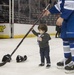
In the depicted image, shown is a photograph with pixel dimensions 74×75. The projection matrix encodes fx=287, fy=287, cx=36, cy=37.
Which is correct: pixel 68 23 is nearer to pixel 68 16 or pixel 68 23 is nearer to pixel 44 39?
pixel 68 16

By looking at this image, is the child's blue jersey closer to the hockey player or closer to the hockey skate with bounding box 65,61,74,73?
the hockey player

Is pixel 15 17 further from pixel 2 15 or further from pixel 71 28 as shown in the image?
pixel 71 28

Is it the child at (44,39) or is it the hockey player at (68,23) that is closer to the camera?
the hockey player at (68,23)

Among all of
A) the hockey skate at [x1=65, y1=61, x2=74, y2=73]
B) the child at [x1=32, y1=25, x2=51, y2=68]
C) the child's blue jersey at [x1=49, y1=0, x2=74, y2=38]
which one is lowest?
the hockey skate at [x1=65, y1=61, x2=74, y2=73]

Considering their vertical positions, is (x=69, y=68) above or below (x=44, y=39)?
below

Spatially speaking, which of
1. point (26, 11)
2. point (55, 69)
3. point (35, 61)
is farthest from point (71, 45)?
point (26, 11)

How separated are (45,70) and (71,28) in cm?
64

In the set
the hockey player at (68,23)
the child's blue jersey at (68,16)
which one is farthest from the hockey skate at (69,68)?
the child's blue jersey at (68,16)

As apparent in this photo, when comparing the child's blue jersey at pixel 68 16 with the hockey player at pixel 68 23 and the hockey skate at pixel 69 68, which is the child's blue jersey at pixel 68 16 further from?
the hockey skate at pixel 69 68

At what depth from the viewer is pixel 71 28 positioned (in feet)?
11.1

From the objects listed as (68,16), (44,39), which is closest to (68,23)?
(68,16)

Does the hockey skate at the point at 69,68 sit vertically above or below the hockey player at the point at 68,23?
below

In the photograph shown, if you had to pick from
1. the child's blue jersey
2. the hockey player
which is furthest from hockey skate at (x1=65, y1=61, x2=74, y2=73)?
the child's blue jersey

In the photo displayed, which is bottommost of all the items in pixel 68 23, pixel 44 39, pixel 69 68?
pixel 69 68
